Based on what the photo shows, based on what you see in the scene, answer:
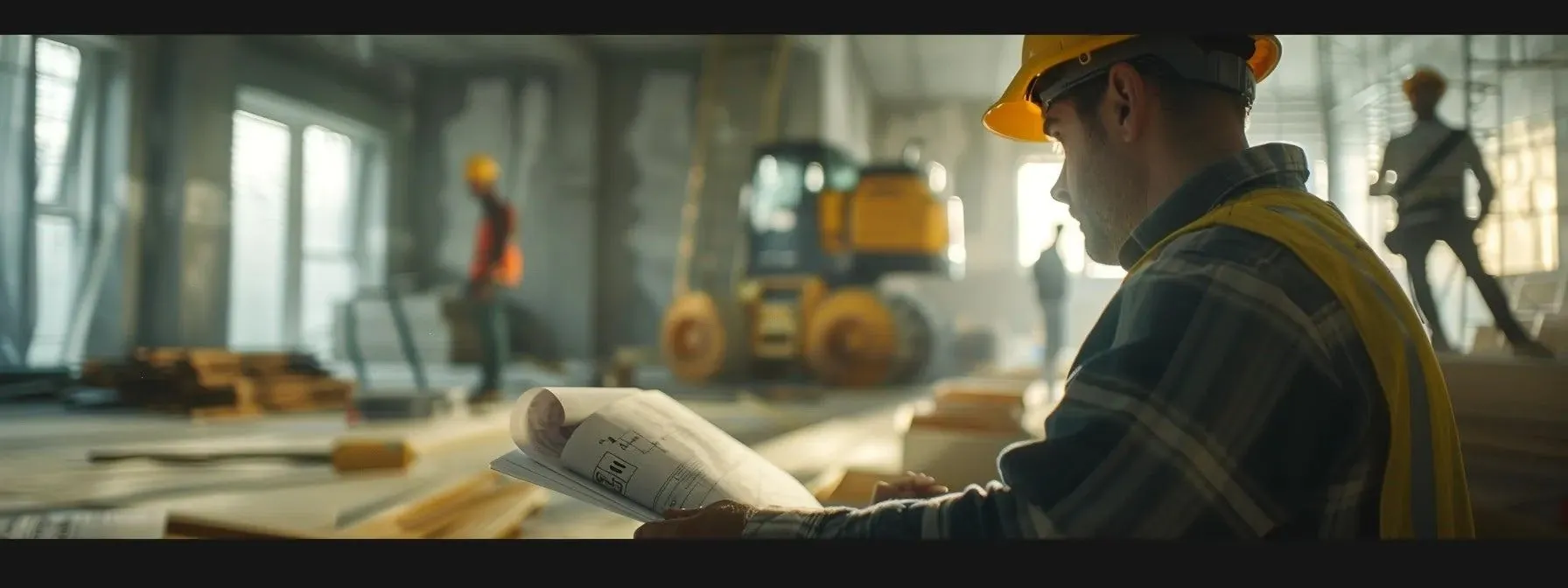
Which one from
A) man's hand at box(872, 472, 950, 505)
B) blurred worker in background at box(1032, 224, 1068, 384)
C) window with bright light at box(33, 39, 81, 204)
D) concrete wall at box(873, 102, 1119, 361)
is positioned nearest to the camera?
man's hand at box(872, 472, 950, 505)

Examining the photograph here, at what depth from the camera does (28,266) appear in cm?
377

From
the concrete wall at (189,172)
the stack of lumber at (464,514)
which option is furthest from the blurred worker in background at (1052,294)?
the concrete wall at (189,172)

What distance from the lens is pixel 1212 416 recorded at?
31.8 inches

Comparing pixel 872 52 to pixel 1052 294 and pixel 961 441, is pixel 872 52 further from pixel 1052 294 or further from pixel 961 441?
pixel 961 441

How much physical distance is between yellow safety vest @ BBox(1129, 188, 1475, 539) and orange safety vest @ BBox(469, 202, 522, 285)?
202 inches

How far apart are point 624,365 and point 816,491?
5333mm

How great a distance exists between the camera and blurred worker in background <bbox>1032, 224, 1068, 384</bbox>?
21.1 ft

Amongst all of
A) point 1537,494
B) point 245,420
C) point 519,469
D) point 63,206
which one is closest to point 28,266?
point 63,206

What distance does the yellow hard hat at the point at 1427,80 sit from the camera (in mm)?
1688

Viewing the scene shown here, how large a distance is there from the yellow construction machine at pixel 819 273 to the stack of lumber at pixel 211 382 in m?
2.92

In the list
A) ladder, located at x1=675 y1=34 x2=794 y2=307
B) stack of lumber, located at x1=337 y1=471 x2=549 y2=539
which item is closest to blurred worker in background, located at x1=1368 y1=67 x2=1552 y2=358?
stack of lumber, located at x1=337 y1=471 x2=549 y2=539

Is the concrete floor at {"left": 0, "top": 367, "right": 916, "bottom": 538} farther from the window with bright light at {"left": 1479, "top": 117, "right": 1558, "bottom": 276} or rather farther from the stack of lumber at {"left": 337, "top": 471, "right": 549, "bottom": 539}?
the window with bright light at {"left": 1479, "top": 117, "right": 1558, "bottom": 276}

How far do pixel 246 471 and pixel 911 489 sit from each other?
3.08m
